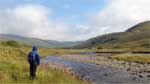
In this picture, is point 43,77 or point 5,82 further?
point 43,77

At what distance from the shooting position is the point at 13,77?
98.6 ft

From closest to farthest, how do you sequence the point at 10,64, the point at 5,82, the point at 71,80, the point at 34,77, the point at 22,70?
1. the point at 5,82
2. the point at 34,77
3. the point at 71,80
4. the point at 22,70
5. the point at 10,64

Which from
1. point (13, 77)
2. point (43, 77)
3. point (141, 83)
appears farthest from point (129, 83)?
point (13, 77)

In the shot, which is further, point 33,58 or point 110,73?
point 110,73

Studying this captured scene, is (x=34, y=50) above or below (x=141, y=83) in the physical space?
above

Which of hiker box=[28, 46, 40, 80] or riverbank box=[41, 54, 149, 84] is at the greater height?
hiker box=[28, 46, 40, 80]

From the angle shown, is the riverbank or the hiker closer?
the hiker

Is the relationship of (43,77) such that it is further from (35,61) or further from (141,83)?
(141,83)

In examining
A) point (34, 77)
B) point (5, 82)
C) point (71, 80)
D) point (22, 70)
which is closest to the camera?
point (5, 82)

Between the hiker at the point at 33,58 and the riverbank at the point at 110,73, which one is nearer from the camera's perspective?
the hiker at the point at 33,58

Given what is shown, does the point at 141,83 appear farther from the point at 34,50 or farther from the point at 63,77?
the point at 34,50

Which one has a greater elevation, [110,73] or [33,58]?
[33,58]

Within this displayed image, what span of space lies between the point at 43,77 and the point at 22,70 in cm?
435

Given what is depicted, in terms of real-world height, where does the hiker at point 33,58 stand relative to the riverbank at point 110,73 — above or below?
above
